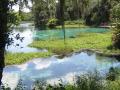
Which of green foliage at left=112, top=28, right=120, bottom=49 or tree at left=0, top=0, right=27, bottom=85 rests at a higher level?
tree at left=0, top=0, right=27, bottom=85

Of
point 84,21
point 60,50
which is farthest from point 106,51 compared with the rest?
point 84,21

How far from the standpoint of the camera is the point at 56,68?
23547 millimetres

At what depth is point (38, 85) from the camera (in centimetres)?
1068

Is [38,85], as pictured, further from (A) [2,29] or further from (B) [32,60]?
(B) [32,60]

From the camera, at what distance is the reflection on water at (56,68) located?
781 inches

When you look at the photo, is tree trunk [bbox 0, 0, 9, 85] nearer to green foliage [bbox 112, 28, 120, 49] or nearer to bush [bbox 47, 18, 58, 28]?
green foliage [bbox 112, 28, 120, 49]

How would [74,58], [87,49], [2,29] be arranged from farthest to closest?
[87,49] < [74,58] < [2,29]

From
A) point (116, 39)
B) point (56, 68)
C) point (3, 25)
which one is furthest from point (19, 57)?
point (3, 25)

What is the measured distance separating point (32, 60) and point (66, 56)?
3333mm

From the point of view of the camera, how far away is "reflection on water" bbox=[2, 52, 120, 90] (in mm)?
19844

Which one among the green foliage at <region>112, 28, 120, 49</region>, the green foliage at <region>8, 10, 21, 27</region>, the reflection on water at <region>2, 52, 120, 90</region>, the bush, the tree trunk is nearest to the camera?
the tree trunk

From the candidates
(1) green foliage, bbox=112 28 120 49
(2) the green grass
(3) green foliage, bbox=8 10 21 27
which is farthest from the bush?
(3) green foliage, bbox=8 10 21 27

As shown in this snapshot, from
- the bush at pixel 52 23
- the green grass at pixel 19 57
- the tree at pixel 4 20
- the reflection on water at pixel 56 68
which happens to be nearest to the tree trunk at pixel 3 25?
the tree at pixel 4 20

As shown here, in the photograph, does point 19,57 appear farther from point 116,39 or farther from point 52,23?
point 52,23
